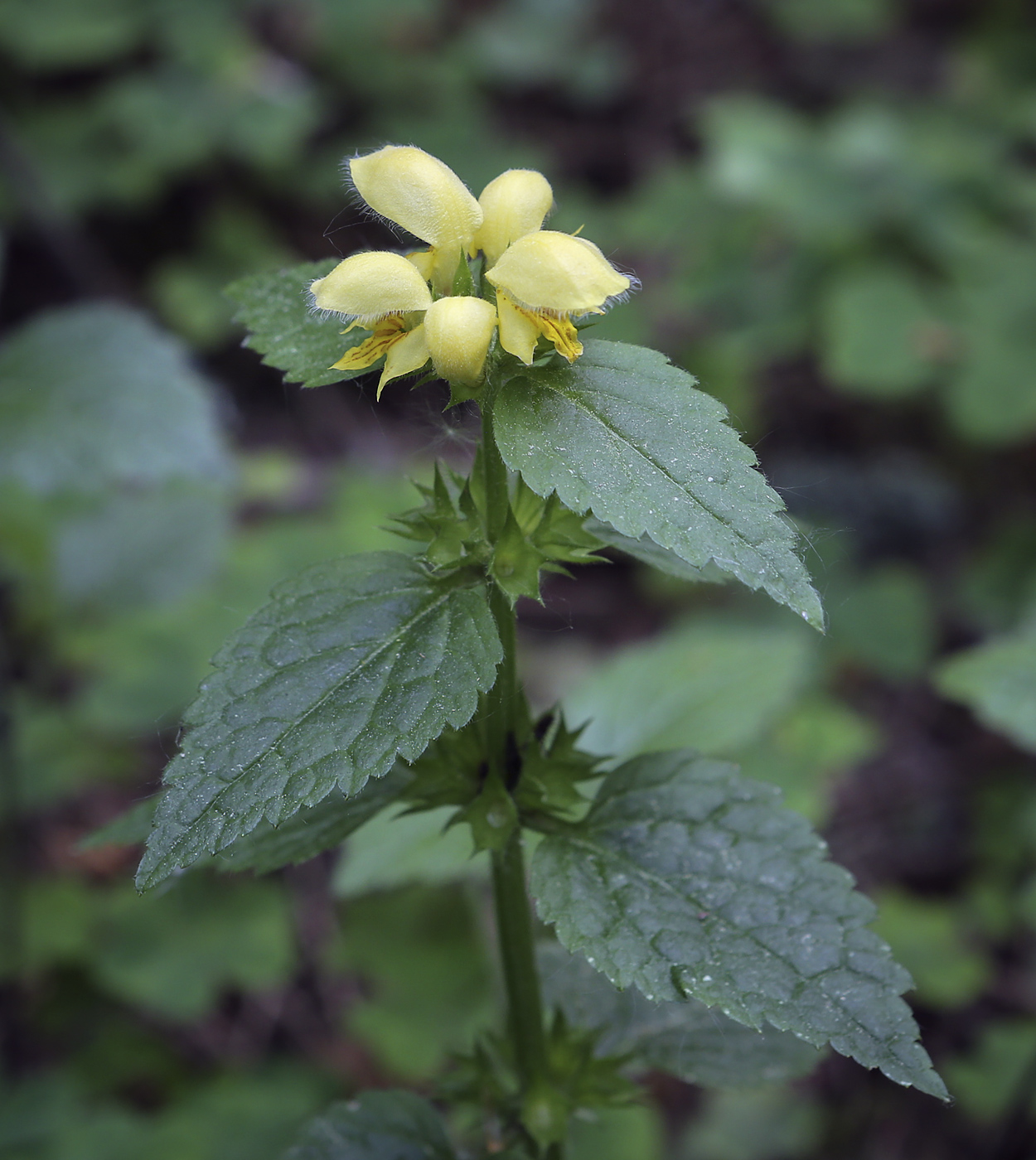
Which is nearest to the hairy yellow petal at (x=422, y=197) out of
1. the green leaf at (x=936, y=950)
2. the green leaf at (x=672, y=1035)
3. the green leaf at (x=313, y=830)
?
the green leaf at (x=313, y=830)

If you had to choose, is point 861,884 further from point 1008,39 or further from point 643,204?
point 1008,39

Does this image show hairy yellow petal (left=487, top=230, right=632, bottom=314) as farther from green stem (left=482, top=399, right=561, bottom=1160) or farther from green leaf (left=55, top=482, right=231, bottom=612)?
green leaf (left=55, top=482, right=231, bottom=612)

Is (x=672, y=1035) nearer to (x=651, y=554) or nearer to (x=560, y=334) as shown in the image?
(x=651, y=554)

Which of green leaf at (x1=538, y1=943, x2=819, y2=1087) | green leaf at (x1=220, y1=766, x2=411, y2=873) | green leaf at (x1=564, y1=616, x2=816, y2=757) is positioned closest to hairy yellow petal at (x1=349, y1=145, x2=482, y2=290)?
green leaf at (x1=220, y1=766, x2=411, y2=873)

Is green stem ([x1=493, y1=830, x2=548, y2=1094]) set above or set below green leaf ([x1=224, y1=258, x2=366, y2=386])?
below

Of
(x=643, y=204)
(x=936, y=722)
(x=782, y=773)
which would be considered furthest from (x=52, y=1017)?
(x=643, y=204)

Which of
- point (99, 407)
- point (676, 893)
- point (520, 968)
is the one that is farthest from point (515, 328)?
point (99, 407)

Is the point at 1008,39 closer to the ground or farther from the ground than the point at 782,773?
farther from the ground
